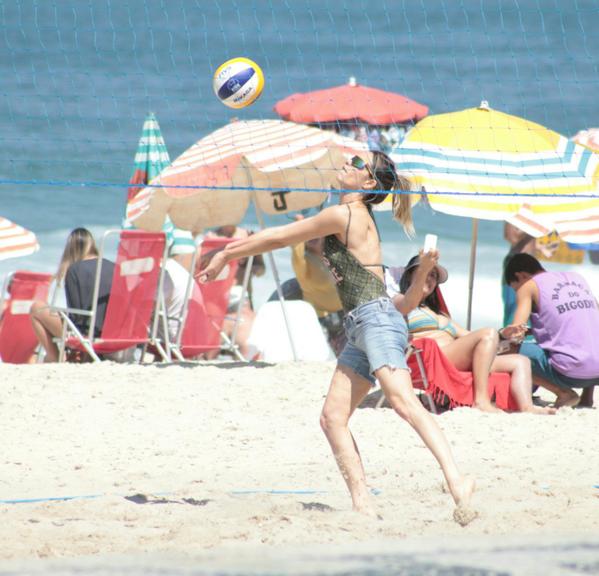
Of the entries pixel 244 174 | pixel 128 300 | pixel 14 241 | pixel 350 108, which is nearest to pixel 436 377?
pixel 128 300

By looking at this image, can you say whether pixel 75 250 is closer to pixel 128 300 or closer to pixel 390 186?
pixel 128 300

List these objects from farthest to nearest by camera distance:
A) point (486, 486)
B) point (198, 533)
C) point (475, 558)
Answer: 1. point (486, 486)
2. point (198, 533)
3. point (475, 558)

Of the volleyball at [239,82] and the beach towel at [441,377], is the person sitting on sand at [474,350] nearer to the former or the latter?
the beach towel at [441,377]

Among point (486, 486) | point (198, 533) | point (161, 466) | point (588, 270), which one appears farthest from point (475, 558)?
point (588, 270)

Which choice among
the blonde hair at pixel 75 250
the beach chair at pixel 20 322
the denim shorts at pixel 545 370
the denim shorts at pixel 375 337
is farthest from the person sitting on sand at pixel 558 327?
the beach chair at pixel 20 322

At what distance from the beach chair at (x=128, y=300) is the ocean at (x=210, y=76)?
7.74m

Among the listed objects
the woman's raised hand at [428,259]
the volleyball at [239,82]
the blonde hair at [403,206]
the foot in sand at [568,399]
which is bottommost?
the foot in sand at [568,399]

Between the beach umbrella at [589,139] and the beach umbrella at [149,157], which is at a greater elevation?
the beach umbrella at [589,139]

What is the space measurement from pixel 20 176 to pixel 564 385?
1407 centimetres

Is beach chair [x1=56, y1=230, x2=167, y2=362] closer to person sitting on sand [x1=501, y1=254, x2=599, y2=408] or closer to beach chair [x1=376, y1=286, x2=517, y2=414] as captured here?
beach chair [x1=376, y1=286, x2=517, y2=414]

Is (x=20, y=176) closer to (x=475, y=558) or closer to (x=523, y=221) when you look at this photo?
(x=523, y=221)

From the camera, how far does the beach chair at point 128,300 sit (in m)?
7.59

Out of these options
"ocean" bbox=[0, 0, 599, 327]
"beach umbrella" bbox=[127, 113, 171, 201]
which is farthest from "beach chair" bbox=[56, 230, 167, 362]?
"ocean" bbox=[0, 0, 599, 327]

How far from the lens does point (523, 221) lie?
7207mm
